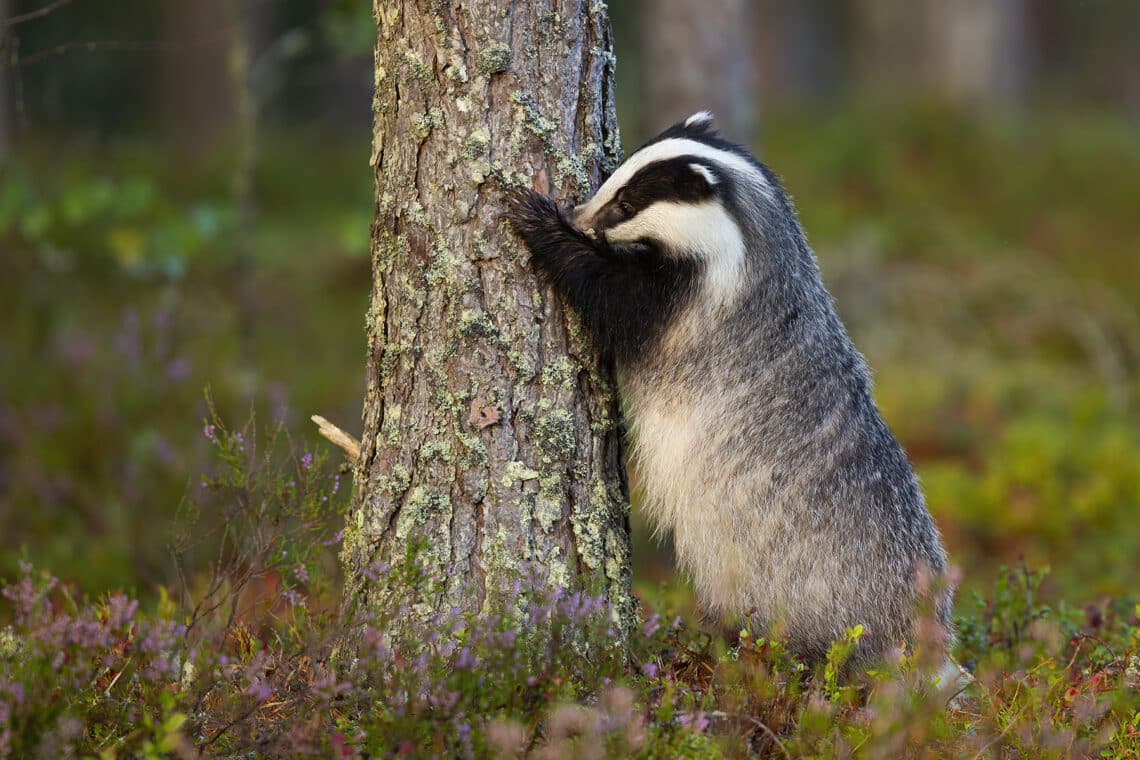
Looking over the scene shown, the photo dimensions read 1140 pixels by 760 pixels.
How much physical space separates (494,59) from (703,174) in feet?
2.26

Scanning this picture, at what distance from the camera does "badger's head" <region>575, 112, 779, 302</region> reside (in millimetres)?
3549

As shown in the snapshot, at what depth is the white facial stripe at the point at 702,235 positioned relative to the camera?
360 cm

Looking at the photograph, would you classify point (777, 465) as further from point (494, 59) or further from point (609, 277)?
point (494, 59)

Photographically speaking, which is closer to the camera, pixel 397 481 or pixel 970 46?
pixel 397 481

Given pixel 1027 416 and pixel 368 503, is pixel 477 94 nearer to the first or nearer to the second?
pixel 368 503

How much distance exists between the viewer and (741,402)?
12.2 ft

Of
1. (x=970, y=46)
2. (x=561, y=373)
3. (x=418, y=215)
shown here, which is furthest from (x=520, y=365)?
(x=970, y=46)

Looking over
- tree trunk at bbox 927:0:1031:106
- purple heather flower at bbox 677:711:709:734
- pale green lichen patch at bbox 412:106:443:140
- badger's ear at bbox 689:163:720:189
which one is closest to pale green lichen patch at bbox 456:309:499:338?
pale green lichen patch at bbox 412:106:443:140

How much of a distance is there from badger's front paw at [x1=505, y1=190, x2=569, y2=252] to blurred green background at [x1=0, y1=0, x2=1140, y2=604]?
3.02 ft

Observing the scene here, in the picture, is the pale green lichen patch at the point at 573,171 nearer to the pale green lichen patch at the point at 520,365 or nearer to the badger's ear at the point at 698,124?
the badger's ear at the point at 698,124

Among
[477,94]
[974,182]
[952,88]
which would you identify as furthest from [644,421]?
[952,88]

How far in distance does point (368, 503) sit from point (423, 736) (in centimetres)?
92

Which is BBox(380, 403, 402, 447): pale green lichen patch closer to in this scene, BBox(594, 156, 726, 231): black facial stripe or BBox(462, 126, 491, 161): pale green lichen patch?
BBox(462, 126, 491, 161): pale green lichen patch

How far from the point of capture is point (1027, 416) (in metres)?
8.41
